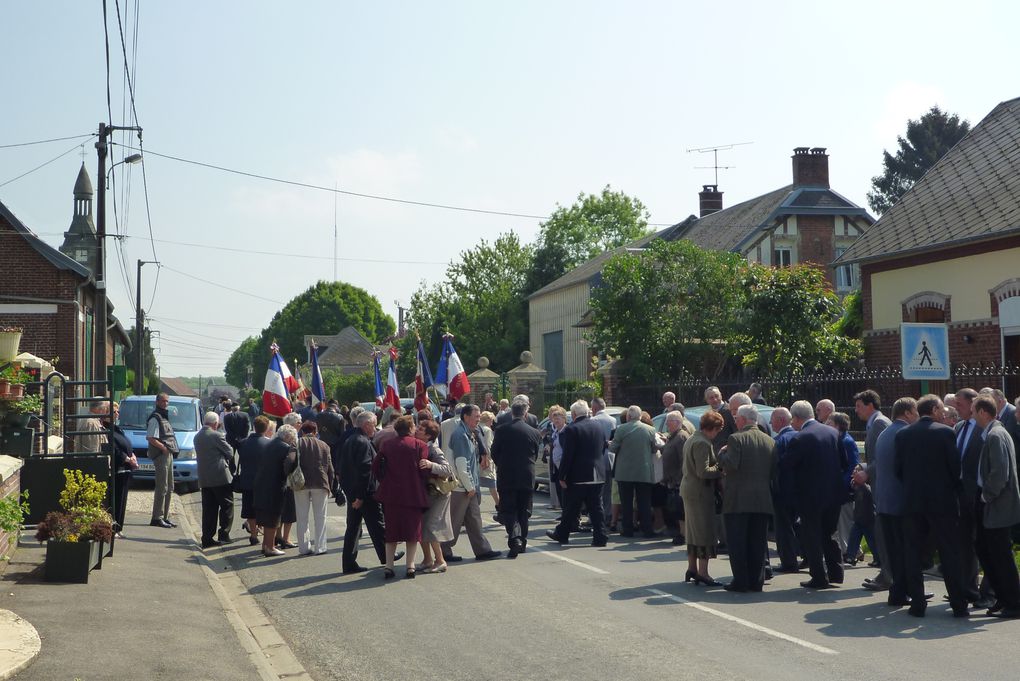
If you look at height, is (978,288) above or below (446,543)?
above

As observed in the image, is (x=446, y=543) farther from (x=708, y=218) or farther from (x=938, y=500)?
(x=708, y=218)

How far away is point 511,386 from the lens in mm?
36812

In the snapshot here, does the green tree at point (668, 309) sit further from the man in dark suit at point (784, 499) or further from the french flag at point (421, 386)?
the man in dark suit at point (784, 499)

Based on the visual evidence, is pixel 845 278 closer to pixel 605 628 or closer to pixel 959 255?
pixel 959 255

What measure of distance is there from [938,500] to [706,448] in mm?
2545

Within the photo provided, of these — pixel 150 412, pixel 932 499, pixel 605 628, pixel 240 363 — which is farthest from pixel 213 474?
pixel 240 363

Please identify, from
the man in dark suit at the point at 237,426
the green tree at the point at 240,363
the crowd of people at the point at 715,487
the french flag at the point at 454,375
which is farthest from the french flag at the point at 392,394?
the green tree at the point at 240,363

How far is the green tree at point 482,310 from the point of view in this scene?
61344 mm

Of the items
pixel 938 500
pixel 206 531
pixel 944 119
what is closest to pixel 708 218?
pixel 944 119

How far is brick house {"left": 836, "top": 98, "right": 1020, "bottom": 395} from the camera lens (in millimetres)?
24297

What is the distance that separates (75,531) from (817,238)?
4004 centimetres

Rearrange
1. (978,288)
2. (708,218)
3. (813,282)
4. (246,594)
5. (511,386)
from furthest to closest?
(708,218) < (511,386) < (813,282) < (978,288) < (246,594)

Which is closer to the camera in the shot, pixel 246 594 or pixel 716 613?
pixel 716 613

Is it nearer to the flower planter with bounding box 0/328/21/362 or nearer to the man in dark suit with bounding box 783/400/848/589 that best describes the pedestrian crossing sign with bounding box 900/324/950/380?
the man in dark suit with bounding box 783/400/848/589
